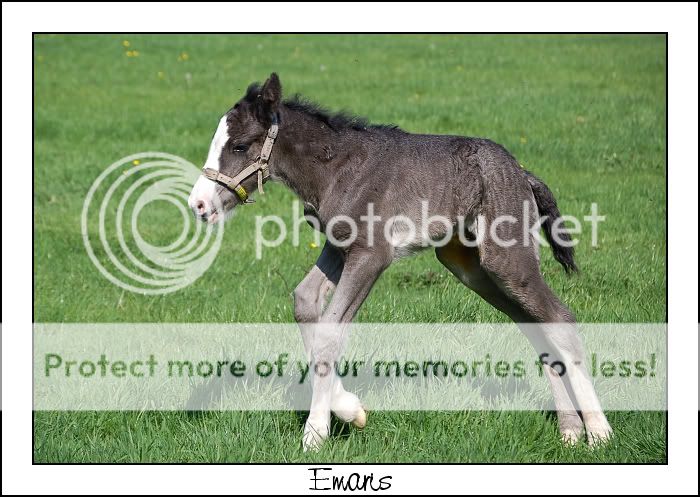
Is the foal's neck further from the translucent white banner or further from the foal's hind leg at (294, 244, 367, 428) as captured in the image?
the translucent white banner

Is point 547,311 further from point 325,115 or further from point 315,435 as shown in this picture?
point 325,115

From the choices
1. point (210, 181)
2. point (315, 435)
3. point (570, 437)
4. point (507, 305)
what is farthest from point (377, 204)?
point (570, 437)

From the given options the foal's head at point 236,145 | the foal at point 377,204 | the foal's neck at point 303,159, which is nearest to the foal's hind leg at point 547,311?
the foal at point 377,204

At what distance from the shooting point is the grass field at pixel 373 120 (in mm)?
5324

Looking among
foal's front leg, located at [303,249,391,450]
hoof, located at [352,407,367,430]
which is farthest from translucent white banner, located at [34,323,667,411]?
hoof, located at [352,407,367,430]

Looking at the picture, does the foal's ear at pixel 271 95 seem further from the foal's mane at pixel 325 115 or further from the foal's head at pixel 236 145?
the foal's mane at pixel 325 115

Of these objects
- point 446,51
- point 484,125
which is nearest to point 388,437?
point 484,125

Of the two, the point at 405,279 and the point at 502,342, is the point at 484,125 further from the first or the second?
the point at 502,342

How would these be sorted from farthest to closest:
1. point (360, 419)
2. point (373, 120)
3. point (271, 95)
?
point (373, 120), point (360, 419), point (271, 95)

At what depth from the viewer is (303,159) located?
17.3ft

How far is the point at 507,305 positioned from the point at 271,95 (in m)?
1.91

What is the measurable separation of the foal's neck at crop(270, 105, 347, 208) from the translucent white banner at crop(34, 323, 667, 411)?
0.84m

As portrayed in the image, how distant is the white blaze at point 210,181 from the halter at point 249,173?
32 mm

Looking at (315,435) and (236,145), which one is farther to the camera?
(236,145)
